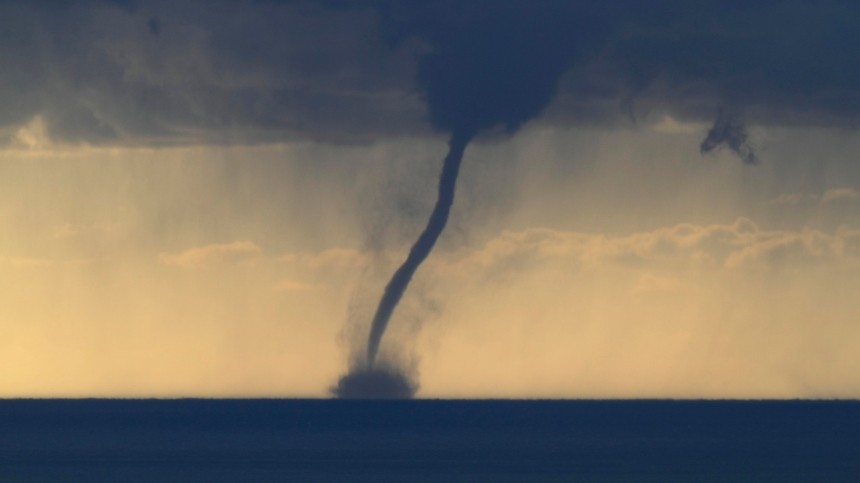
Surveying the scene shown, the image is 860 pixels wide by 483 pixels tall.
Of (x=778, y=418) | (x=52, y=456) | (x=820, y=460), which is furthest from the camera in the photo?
(x=778, y=418)

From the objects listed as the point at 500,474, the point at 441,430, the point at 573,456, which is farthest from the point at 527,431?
the point at 500,474

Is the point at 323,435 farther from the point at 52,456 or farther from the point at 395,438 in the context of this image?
the point at 52,456

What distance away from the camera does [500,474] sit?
75.3 meters

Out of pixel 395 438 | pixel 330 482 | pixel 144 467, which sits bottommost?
pixel 330 482

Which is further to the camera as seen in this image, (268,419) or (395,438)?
(268,419)

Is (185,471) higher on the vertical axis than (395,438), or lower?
lower

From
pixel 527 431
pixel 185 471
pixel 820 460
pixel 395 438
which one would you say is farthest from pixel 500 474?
pixel 527 431

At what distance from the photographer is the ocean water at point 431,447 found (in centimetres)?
7750

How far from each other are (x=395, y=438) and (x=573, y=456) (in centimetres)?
2815

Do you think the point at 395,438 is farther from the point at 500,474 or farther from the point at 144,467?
the point at 500,474

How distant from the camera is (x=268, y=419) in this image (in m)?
160

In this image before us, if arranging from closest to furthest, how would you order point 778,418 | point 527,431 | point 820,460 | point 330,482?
point 330,482 → point 820,460 → point 527,431 → point 778,418

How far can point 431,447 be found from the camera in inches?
4087

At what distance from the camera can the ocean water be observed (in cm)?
7750
